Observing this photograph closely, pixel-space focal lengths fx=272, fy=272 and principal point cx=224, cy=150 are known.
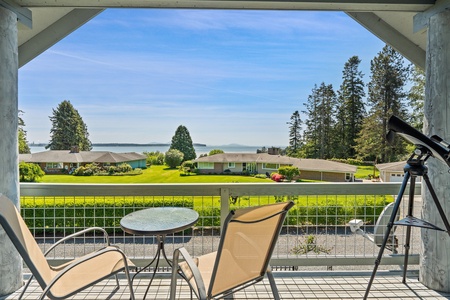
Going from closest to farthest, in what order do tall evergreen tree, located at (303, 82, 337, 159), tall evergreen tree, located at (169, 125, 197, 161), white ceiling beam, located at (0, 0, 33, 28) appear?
white ceiling beam, located at (0, 0, 33, 28), tall evergreen tree, located at (303, 82, 337, 159), tall evergreen tree, located at (169, 125, 197, 161)

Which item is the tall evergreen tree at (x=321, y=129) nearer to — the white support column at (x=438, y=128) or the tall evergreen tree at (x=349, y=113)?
the tall evergreen tree at (x=349, y=113)

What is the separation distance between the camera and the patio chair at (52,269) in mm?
1606

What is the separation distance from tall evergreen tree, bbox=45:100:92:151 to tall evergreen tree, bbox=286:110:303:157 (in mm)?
5520

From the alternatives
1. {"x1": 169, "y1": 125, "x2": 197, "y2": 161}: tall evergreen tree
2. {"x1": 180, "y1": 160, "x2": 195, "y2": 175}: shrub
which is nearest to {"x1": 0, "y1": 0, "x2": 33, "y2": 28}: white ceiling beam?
{"x1": 180, "y1": 160, "x2": 195, "y2": 175}: shrub

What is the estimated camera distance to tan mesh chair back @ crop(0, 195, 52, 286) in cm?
159

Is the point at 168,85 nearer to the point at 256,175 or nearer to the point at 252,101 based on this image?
the point at 252,101

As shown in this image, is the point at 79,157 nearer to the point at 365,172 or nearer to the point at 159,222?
the point at 159,222

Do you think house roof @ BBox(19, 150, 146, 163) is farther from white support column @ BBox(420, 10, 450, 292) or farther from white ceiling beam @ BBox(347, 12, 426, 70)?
white support column @ BBox(420, 10, 450, 292)

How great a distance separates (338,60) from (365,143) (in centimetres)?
628

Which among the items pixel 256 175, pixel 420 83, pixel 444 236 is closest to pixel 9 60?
pixel 444 236

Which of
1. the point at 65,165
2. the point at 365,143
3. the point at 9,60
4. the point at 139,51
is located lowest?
the point at 65,165

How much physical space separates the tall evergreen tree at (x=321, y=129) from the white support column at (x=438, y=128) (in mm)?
4629

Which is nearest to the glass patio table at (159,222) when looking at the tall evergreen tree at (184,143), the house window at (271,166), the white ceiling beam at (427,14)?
the white ceiling beam at (427,14)

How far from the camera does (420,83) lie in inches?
304
